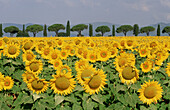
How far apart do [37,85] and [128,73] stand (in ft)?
5.79

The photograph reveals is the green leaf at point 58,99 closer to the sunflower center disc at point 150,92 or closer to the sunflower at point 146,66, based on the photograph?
the sunflower center disc at point 150,92

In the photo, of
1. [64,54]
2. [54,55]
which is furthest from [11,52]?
[64,54]

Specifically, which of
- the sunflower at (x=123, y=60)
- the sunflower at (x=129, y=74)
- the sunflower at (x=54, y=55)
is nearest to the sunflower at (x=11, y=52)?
the sunflower at (x=54, y=55)

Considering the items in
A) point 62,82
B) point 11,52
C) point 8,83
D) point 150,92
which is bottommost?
point 8,83

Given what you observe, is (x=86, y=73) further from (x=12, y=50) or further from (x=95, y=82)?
(x=12, y=50)

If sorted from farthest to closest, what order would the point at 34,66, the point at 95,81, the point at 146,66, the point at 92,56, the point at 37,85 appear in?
the point at 92,56, the point at 146,66, the point at 34,66, the point at 37,85, the point at 95,81

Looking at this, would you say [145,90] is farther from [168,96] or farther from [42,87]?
[42,87]

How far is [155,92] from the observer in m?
3.50

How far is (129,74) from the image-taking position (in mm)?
3598

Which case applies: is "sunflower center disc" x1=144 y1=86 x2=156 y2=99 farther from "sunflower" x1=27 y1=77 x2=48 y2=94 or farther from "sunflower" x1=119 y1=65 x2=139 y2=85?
"sunflower" x1=27 y1=77 x2=48 y2=94

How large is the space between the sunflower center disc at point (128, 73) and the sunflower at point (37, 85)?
1.53 meters

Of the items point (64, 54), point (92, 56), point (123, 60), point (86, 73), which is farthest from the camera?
point (64, 54)

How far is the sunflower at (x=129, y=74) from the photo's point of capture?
3.60 meters

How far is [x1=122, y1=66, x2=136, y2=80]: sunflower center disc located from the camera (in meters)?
3.60
